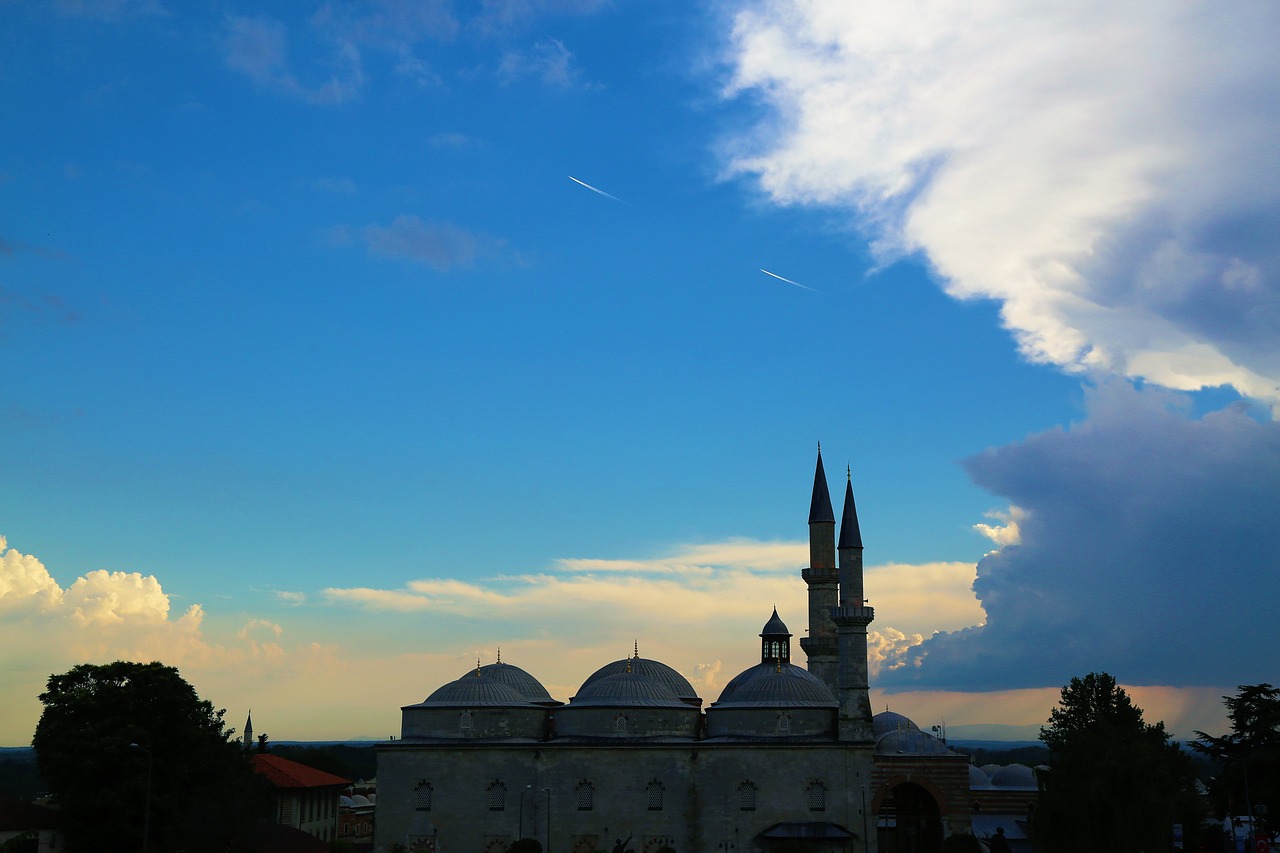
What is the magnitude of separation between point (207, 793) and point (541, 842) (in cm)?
1564

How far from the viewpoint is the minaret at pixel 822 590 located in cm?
6575

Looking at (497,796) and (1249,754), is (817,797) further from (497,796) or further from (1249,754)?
(1249,754)

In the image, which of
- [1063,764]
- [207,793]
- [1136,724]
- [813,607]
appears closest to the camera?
[1063,764]

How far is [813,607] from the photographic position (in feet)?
220

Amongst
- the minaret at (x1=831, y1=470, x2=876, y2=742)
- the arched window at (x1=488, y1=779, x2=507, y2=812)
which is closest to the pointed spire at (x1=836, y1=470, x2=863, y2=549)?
the minaret at (x1=831, y1=470, x2=876, y2=742)

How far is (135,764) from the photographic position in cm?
4722

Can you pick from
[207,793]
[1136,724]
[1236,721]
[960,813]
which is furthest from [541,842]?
[1236,721]

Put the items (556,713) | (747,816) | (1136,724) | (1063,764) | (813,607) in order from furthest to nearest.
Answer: (813,607)
(1136,724)
(556,713)
(747,816)
(1063,764)

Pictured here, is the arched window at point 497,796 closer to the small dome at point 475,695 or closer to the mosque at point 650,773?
the mosque at point 650,773

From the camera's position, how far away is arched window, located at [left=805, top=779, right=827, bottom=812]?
5188 cm

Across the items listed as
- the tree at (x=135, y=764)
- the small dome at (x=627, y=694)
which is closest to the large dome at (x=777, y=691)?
the small dome at (x=627, y=694)

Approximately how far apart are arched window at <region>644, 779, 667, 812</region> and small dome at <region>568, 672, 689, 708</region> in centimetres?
373

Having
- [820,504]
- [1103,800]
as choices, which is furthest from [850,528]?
[1103,800]

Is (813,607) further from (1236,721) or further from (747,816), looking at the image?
(1236,721)
